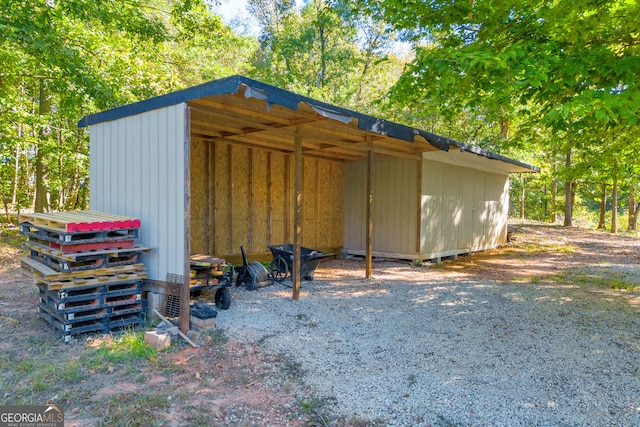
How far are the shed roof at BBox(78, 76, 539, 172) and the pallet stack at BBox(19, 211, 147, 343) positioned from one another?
1.53 m

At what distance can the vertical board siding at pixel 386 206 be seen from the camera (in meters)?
8.97

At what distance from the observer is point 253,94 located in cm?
368

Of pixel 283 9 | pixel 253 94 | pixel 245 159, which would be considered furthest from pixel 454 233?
pixel 283 9

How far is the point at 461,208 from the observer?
10.3 metres

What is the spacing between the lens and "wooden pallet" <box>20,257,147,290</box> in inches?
147

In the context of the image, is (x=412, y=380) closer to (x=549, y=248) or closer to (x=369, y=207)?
(x=369, y=207)

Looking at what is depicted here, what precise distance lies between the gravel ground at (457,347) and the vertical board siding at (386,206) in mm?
2196

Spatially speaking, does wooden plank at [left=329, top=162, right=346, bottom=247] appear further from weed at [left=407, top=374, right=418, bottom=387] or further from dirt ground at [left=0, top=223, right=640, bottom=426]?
weed at [left=407, top=374, right=418, bottom=387]

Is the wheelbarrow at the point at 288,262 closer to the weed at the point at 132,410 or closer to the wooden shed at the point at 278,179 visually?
the wooden shed at the point at 278,179

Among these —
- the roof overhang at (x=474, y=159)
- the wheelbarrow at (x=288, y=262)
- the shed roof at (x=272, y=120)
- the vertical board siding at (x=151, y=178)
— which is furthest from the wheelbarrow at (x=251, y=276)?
the roof overhang at (x=474, y=159)

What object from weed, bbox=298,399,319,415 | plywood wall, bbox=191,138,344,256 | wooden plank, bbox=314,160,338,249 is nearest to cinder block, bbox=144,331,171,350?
weed, bbox=298,399,319,415

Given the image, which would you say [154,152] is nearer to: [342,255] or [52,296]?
[52,296]

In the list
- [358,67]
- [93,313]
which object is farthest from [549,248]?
[93,313]

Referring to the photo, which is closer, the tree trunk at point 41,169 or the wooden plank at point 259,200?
the wooden plank at point 259,200
